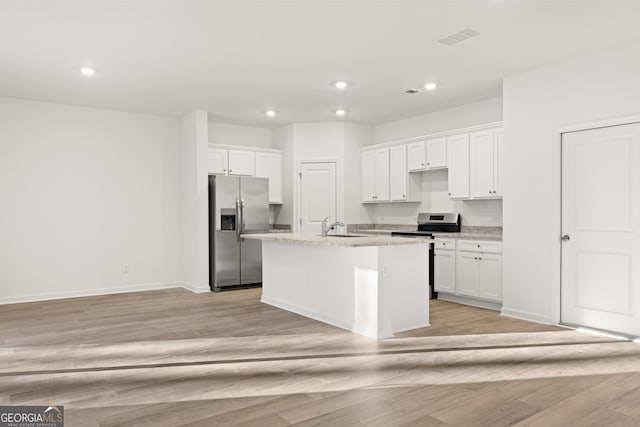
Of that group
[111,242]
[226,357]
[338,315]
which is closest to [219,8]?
[226,357]

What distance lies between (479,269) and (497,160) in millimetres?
1369

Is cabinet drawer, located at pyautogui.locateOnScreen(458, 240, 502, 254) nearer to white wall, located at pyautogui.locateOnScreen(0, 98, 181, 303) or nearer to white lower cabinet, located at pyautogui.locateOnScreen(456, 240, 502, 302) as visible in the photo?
white lower cabinet, located at pyautogui.locateOnScreen(456, 240, 502, 302)

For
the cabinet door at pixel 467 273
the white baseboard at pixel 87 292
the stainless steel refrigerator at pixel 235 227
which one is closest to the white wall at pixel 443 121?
the cabinet door at pixel 467 273

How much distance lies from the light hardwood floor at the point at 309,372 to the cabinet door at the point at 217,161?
290 centimetres

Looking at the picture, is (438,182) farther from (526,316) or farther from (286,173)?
(286,173)

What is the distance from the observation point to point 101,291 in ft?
21.8

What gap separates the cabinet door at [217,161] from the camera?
7223 millimetres

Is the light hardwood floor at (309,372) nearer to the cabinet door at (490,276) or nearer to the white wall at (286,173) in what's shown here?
the cabinet door at (490,276)

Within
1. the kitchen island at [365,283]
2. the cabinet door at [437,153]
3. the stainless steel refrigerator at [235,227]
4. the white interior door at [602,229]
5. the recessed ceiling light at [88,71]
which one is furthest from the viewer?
the stainless steel refrigerator at [235,227]

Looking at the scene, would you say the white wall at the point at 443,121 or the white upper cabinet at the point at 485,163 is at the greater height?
the white wall at the point at 443,121

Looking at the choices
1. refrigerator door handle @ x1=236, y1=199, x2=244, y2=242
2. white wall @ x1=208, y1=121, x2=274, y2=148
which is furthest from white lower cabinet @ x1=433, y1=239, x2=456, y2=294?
white wall @ x1=208, y1=121, x2=274, y2=148

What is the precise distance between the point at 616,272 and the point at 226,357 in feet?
11.8

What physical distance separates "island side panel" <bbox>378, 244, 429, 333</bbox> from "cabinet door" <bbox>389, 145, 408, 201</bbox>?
8.15 ft

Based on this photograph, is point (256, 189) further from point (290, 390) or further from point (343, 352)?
point (290, 390)
